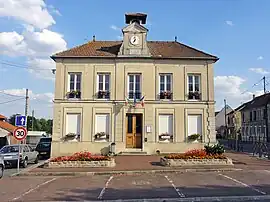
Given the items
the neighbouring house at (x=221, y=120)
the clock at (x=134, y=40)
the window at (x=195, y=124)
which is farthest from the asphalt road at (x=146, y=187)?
the neighbouring house at (x=221, y=120)

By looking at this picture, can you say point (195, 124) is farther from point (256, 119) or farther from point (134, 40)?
point (256, 119)

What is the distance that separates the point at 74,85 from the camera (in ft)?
85.4

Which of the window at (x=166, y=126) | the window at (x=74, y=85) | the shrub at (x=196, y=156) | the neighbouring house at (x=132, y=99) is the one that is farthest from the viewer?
the window at (x=74, y=85)

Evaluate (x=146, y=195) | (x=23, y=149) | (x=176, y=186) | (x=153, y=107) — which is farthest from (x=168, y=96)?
(x=146, y=195)

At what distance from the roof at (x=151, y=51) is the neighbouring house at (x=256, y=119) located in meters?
34.2

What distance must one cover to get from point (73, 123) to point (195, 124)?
9465 millimetres

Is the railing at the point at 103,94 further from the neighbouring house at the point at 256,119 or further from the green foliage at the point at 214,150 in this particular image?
the neighbouring house at the point at 256,119

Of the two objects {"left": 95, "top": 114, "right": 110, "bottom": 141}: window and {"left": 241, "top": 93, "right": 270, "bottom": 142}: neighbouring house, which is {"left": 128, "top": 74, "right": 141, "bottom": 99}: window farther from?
{"left": 241, "top": 93, "right": 270, "bottom": 142}: neighbouring house

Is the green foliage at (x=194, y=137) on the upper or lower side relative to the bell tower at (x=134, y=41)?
lower

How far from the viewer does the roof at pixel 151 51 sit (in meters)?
26.3

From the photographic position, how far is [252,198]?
10055 millimetres

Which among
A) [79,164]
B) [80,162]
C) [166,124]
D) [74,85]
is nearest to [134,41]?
[74,85]

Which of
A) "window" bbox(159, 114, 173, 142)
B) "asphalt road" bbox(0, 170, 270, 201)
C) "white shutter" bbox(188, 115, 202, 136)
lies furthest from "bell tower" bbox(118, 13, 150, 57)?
"asphalt road" bbox(0, 170, 270, 201)

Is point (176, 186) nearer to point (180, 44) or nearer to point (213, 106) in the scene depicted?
point (213, 106)
